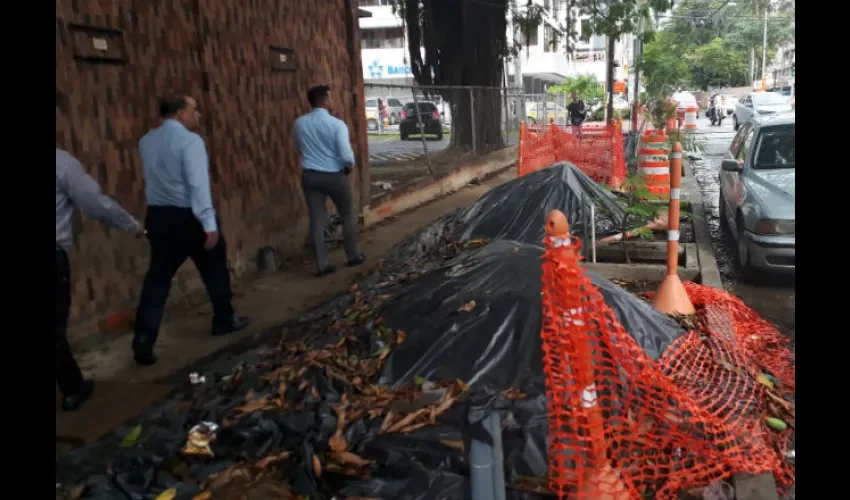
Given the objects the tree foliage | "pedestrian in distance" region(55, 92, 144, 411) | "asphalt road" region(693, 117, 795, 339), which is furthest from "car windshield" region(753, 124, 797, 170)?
the tree foliage

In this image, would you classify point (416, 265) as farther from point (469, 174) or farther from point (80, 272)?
point (469, 174)

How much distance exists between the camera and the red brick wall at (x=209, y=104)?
5.10 meters

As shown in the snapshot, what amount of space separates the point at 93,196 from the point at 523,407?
2.84 meters

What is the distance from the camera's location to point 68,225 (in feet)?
13.0

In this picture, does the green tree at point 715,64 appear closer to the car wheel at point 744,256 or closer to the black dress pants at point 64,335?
the car wheel at point 744,256

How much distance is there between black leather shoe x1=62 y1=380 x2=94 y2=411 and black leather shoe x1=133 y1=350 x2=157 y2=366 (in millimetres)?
542

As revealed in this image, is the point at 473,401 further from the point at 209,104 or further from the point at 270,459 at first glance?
the point at 209,104

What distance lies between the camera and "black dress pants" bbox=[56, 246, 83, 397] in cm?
373

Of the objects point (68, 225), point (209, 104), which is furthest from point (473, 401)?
point (209, 104)

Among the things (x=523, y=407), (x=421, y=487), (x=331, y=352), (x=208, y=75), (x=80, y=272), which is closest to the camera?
(x=421, y=487)

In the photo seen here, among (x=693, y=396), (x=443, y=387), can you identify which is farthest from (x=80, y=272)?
(x=693, y=396)

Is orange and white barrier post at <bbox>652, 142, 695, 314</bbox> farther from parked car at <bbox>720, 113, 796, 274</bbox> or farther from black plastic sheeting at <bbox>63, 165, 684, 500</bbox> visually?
parked car at <bbox>720, 113, 796, 274</bbox>

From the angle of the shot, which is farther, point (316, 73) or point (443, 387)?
point (316, 73)

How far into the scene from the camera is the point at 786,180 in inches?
278
